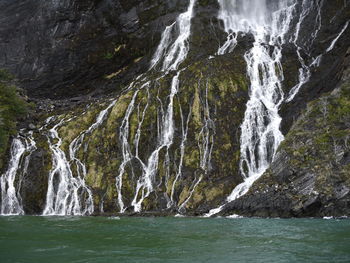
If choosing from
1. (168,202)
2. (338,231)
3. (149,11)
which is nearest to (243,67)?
(168,202)

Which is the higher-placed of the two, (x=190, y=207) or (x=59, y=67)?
(x=59, y=67)

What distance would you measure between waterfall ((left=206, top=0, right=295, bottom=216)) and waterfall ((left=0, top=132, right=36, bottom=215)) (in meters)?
15.8

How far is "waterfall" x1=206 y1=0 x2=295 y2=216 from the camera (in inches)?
1368

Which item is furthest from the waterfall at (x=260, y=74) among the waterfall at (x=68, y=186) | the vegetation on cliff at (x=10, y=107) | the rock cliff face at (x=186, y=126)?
the vegetation on cliff at (x=10, y=107)

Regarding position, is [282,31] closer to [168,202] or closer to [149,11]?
[149,11]

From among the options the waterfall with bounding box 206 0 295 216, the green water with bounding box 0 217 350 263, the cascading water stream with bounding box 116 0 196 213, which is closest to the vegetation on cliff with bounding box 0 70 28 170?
the cascading water stream with bounding box 116 0 196 213

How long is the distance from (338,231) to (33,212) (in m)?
23.6

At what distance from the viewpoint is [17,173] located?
3731cm

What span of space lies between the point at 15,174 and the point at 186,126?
14435 mm

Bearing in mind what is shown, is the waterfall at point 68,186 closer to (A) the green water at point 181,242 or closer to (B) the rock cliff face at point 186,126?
(B) the rock cliff face at point 186,126

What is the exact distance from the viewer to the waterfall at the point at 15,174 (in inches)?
1407

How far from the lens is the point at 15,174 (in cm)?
3731

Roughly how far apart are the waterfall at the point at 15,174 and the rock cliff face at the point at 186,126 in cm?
47

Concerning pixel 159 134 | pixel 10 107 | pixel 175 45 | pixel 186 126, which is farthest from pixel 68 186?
pixel 175 45
